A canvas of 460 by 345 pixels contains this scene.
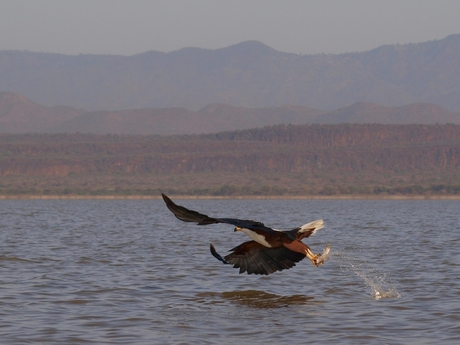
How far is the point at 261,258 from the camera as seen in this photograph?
50.2 ft

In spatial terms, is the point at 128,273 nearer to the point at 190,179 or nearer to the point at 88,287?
the point at 88,287

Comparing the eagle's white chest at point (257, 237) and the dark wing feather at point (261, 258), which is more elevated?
the eagle's white chest at point (257, 237)

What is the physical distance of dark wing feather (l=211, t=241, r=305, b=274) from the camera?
48.6 feet

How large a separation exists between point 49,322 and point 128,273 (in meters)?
6.21

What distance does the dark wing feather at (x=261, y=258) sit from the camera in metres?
14.8

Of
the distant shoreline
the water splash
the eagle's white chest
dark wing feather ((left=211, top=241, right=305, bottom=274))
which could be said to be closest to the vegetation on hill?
the distant shoreline

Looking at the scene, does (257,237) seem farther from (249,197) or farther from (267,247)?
(249,197)

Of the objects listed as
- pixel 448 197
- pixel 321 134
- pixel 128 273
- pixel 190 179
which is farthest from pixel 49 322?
pixel 321 134

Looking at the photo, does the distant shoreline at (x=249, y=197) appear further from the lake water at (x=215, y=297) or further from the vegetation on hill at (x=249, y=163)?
the lake water at (x=215, y=297)

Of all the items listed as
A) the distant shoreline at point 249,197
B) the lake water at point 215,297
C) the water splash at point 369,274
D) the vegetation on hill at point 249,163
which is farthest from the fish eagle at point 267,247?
the vegetation on hill at point 249,163

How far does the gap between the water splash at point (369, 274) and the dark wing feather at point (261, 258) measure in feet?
6.65

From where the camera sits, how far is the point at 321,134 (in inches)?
5792

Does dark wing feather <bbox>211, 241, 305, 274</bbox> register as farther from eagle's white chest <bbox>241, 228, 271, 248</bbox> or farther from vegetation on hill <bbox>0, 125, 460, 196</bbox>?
vegetation on hill <bbox>0, 125, 460, 196</bbox>

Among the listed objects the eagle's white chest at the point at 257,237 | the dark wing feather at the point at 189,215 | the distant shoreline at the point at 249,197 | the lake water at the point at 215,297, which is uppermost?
the dark wing feather at the point at 189,215
